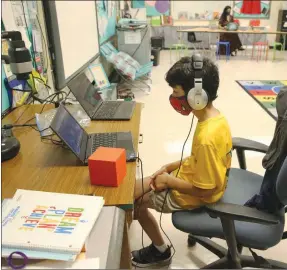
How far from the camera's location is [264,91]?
187 inches

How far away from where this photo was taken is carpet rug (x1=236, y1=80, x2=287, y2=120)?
4.06m

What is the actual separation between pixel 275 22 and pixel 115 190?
9.41 m

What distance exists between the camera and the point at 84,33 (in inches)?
132

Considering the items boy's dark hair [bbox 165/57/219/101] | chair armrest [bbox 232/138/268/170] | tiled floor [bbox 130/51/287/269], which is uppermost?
boy's dark hair [bbox 165/57/219/101]

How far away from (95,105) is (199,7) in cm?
790

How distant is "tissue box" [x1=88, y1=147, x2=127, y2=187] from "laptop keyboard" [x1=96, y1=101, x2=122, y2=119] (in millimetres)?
650

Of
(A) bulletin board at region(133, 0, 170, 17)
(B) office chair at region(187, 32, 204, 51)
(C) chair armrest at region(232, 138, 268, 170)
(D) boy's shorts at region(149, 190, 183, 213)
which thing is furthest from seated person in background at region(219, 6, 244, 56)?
(D) boy's shorts at region(149, 190, 183, 213)

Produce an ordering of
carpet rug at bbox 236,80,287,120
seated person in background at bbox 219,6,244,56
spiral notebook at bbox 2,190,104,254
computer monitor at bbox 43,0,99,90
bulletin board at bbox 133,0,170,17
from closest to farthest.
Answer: spiral notebook at bbox 2,190,104,254 → computer monitor at bbox 43,0,99,90 → carpet rug at bbox 236,80,287,120 → seated person in background at bbox 219,6,244,56 → bulletin board at bbox 133,0,170,17

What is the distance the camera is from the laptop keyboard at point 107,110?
67.4 inches

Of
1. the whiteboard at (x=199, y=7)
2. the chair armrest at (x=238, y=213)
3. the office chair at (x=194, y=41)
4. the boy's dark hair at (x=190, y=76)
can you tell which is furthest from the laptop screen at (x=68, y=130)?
the whiteboard at (x=199, y=7)

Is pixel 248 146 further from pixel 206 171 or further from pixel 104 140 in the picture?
pixel 104 140

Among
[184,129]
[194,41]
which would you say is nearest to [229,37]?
[194,41]

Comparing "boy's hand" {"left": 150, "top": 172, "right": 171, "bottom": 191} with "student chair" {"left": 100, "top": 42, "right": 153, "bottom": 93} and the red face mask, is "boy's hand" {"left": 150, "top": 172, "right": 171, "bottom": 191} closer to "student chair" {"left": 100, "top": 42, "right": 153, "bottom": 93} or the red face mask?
the red face mask

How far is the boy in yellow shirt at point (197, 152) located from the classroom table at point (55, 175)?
0.76 feet
